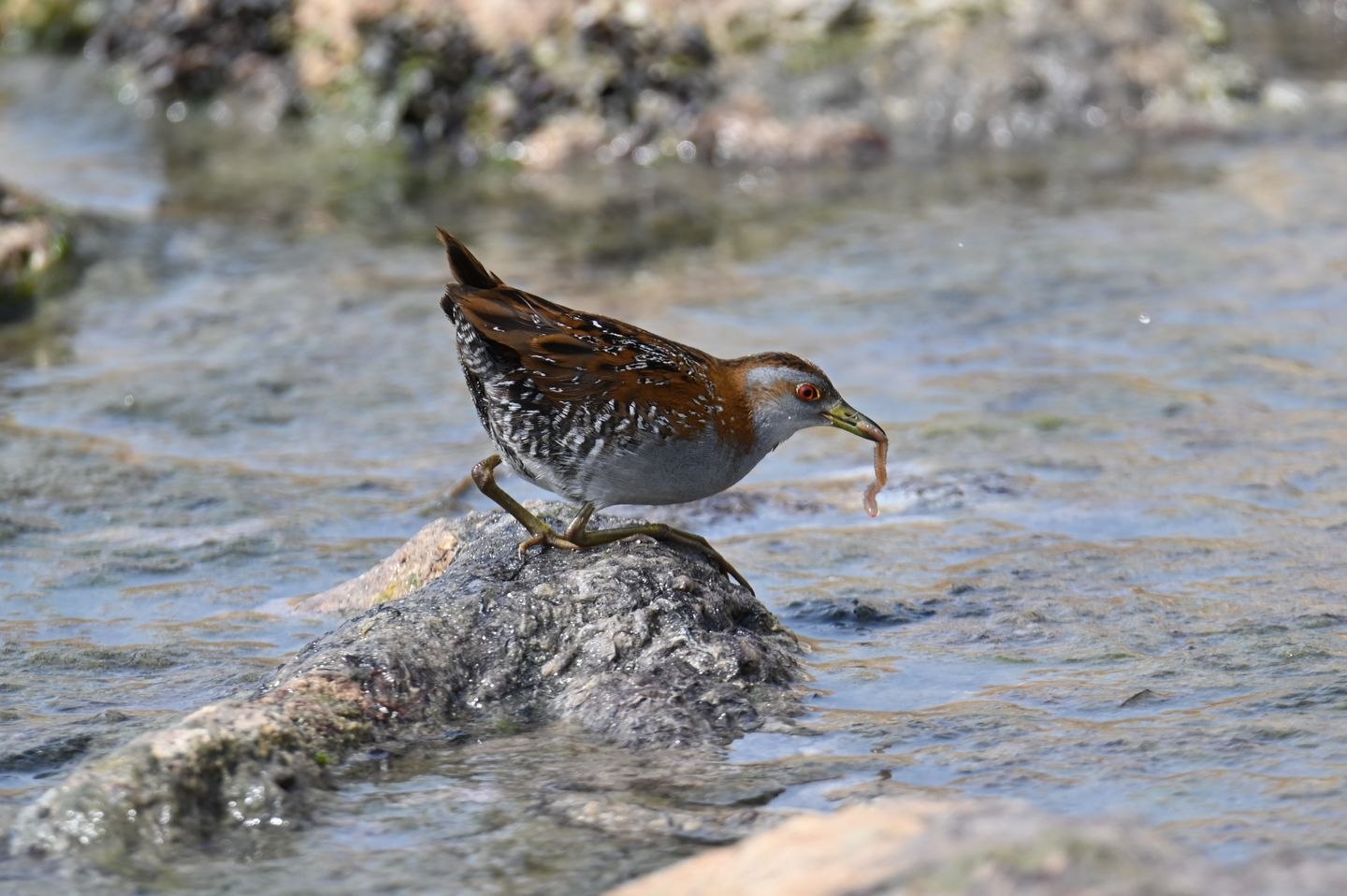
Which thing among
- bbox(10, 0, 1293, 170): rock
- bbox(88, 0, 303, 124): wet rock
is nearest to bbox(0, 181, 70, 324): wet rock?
bbox(10, 0, 1293, 170): rock

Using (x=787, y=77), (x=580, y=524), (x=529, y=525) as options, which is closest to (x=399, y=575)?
(x=529, y=525)

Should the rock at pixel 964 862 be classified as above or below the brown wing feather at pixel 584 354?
below

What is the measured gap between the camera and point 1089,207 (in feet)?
38.5

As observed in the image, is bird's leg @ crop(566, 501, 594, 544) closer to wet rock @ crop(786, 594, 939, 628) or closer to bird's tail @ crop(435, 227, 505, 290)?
bird's tail @ crop(435, 227, 505, 290)

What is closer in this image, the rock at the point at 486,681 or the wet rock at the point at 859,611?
the rock at the point at 486,681

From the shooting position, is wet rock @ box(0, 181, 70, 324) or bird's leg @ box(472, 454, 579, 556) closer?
bird's leg @ box(472, 454, 579, 556)

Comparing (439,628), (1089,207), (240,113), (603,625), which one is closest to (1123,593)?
(603,625)

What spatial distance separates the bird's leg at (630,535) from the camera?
5527mm

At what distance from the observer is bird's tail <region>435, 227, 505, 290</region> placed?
5568 millimetres

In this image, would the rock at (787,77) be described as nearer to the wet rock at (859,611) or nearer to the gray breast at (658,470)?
the wet rock at (859,611)

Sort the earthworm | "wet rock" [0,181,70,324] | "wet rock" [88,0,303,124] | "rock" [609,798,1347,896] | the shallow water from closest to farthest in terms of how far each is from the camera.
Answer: "rock" [609,798,1347,896]
the shallow water
the earthworm
"wet rock" [0,181,70,324]
"wet rock" [88,0,303,124]

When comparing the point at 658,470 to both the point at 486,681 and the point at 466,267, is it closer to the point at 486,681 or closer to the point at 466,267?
the point at 486,681

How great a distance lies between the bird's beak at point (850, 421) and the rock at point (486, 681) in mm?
626

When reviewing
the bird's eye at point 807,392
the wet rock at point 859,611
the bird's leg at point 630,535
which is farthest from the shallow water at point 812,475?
the bird's eye at point 807,392
